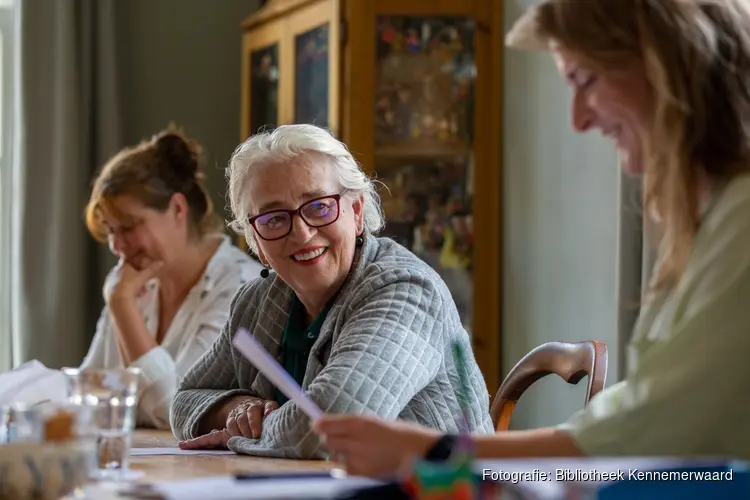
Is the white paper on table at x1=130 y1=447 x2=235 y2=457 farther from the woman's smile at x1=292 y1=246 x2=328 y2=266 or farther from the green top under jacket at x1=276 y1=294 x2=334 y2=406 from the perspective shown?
the woman's smile at x1=292 y1=246 x2=328 y2=266

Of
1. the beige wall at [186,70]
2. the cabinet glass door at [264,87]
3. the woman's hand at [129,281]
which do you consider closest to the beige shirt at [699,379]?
the woman's hand at [129,281]

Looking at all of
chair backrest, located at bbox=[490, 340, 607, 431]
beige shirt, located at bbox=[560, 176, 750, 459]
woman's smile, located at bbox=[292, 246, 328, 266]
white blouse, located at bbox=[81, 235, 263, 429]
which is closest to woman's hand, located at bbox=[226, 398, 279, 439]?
woman's smile, located at bbox=[292, 246, 328, 266]

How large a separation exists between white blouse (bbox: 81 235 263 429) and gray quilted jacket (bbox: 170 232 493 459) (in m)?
0.49

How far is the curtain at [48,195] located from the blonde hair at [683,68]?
323 cm

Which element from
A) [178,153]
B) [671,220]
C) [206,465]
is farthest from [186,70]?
[671,220]

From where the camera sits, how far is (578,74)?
3.91 ft

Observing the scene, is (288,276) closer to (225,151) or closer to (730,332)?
(730,332)

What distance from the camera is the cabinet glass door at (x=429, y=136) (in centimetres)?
362

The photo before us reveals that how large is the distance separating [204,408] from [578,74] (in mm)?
999

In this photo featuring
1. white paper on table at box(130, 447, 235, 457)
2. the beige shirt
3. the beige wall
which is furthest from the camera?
the beige wall

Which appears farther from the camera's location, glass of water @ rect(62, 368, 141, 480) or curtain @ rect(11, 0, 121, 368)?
curtain @ rect(11, 0, 121, 368)

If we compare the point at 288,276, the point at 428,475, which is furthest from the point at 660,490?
the point at 288,276

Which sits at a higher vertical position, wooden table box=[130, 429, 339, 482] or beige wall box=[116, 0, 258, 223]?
beige wall box=[116, 0, 258, 223]

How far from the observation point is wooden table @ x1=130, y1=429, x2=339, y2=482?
1.34 metres
